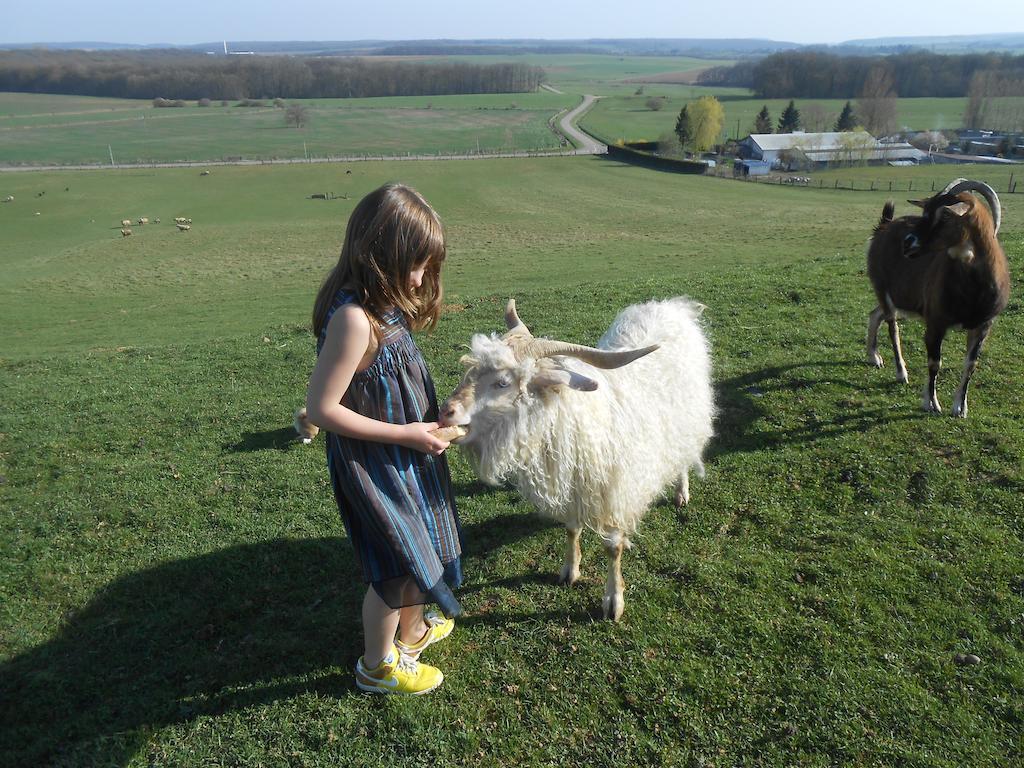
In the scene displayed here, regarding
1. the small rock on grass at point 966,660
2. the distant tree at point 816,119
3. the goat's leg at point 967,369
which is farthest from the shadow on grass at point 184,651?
the distant tree at point 816,119

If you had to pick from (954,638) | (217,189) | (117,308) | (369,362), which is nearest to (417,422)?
(369,362)

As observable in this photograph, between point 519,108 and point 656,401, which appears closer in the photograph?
point 656,401

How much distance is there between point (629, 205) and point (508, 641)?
46868 millimetres

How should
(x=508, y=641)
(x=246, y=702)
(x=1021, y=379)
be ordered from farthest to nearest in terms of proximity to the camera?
(x=1021, y=379) < (x=508, y=641) < (x=246, y=702)

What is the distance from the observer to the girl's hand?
329 centimetres

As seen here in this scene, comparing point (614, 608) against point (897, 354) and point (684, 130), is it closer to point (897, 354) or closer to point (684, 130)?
point (897, 354)

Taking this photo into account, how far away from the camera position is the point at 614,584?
15.5 ft

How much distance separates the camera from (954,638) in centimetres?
428

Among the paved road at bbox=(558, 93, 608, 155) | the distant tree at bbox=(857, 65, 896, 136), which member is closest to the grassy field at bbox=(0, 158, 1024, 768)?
the paved road at bbox=(558, 93, 608, 155)

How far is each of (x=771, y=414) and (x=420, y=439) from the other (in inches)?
210

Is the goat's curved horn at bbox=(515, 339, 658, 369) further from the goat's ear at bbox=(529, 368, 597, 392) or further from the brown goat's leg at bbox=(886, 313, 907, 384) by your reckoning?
the brown goat's leg at bbox=(886, 313, 907, 384)

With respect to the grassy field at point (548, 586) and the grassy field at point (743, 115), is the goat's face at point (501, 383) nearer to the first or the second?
the grassy field at point (548, 586)

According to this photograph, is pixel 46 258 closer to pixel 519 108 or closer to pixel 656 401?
pixel 656 401

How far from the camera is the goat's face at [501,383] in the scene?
4.04 metres
